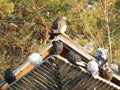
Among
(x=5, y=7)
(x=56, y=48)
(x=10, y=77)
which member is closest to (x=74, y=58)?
(x=56, y=48)

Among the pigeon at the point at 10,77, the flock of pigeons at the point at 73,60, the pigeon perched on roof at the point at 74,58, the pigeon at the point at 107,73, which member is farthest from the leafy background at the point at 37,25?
the pigeon perched on roof at the point at 74,58

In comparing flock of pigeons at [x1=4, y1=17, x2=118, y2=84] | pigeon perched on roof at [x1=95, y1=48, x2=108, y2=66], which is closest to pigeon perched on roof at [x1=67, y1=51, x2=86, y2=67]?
Answer: flock of pigeons at [x1=4, y1=17, x2=118, y2=84]

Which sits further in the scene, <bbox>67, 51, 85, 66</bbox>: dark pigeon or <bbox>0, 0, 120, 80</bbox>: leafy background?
<bbox>0, 0, 120, 80</bbox>: leafy background

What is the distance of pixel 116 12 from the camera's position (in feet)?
66.0

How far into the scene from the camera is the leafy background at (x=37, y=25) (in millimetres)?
17469

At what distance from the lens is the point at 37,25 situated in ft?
59.5

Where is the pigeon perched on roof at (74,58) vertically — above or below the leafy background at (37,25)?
above

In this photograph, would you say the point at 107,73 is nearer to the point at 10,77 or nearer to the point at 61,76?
the point at 61,76

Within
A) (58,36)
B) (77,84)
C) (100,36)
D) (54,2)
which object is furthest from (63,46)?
(100,36)

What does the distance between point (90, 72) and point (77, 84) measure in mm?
330

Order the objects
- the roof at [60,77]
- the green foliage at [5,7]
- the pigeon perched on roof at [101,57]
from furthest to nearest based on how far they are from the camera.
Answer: the green foliage at [5,7] < the pigeon perched on roof at [101,57] < the roof at [60,77]

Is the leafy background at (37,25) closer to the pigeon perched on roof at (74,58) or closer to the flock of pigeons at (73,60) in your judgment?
the flock of pigeons at (73,60)

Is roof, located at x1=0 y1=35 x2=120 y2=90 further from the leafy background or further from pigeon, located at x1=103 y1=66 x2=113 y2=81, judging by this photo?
the leafy background

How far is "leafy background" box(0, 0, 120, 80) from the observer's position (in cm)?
1747
